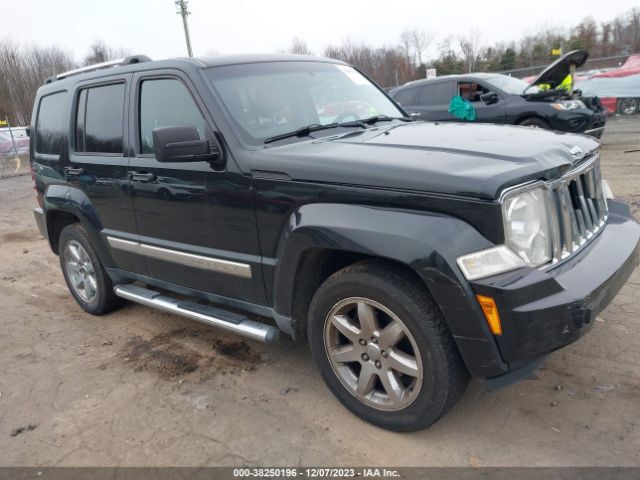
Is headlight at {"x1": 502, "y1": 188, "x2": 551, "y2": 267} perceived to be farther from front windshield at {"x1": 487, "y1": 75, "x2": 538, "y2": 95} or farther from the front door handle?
front windshield at {"x1": 487, "y1": 75, "x2": 538, "y2": 95}

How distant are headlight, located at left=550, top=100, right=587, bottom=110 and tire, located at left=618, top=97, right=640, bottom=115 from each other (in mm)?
8166

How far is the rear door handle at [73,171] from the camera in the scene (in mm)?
4223

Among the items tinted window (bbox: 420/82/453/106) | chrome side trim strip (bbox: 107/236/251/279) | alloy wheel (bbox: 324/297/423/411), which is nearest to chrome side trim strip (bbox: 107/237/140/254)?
chrome side trim strip (bbox: 107/236/251/279)

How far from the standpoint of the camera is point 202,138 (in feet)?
10.7

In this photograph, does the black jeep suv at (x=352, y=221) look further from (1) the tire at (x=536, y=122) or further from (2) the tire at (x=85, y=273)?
(1) the tire at (x=536, y=122)

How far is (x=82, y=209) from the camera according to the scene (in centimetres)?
430

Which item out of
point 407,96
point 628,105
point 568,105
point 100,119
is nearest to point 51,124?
point 100,119

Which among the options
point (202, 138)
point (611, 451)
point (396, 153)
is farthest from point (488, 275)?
point (202, 138)

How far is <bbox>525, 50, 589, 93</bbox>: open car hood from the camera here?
8969 mm

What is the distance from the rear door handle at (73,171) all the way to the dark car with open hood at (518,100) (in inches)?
264

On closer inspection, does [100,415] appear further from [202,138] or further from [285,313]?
[202,138]

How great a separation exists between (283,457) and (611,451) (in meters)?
1.58

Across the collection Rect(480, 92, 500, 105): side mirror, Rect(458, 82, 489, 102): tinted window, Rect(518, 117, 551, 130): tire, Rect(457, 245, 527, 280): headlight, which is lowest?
Rect(518, 117, 551, 130): tire

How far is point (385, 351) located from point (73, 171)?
10.1 feet
